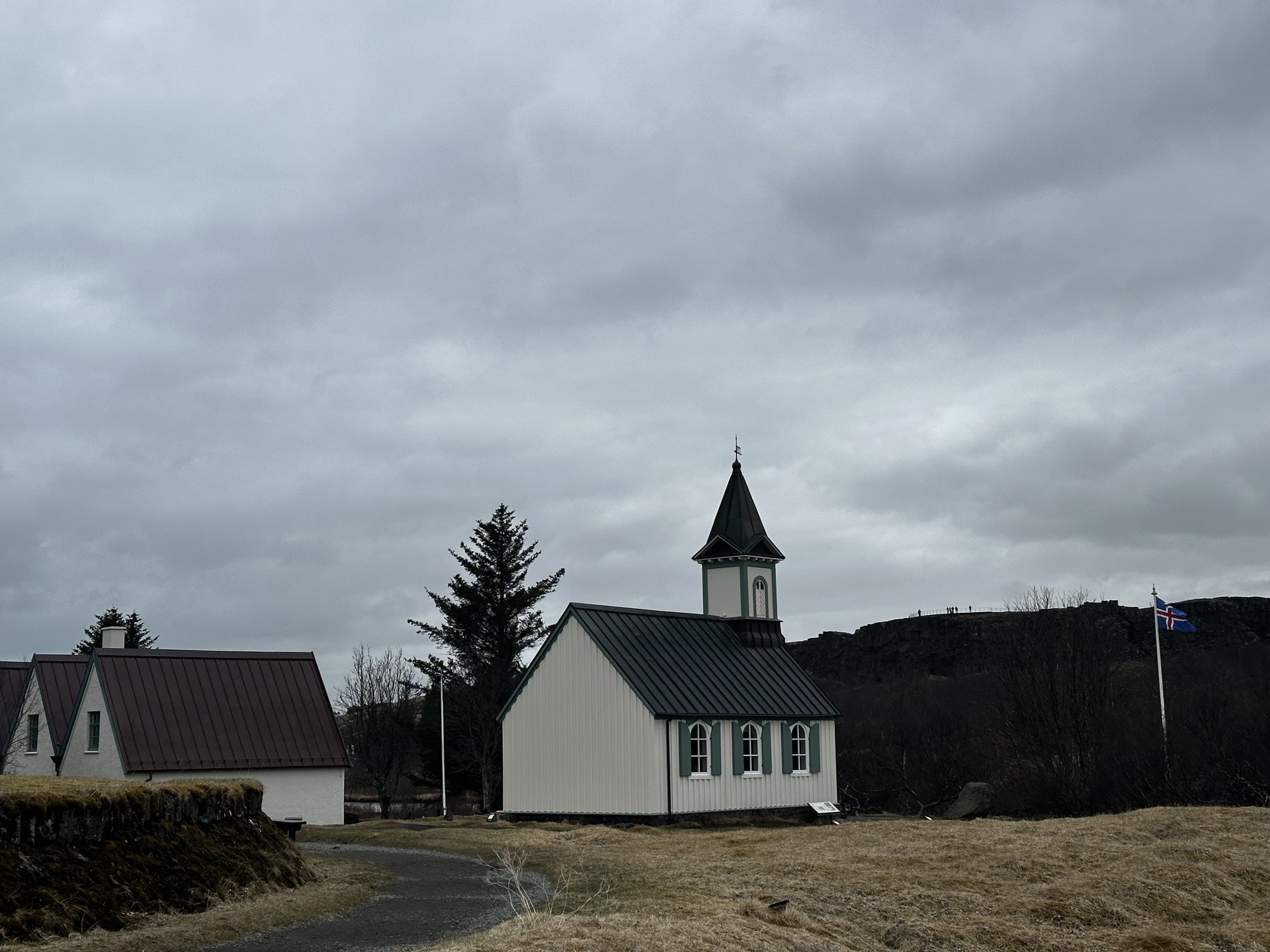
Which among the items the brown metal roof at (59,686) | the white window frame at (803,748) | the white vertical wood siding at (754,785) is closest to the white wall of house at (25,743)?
the brown metal roof at (59,686)

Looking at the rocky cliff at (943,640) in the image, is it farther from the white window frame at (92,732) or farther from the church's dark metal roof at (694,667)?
the white window frame at (92,732)

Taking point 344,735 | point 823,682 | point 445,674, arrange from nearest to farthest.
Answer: point 445,674 → point 344,735 → point 823,682

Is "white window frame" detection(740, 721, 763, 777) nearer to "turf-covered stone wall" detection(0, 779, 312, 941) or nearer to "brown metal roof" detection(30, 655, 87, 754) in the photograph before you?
"brown metal roof" detection(30, 655, 87, 754)

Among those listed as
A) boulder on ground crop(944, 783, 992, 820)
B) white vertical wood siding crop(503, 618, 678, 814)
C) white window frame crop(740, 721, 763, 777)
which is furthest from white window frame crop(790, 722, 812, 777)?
white vertical wood siding crop(503, 618, 678, 814)

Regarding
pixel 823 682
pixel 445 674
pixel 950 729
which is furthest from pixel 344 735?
pixel 823 682

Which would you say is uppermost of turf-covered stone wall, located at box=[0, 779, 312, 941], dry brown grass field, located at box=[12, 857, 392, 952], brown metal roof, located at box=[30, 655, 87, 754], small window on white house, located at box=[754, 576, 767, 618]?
small window on white house, located at box=[754, 576, 767, 618]

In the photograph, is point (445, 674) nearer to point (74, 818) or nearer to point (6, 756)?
point (6, 756)

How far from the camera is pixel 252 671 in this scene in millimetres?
36000

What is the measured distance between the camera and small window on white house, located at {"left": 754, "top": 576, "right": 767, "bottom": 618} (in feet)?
136

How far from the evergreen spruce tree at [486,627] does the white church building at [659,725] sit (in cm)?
2284

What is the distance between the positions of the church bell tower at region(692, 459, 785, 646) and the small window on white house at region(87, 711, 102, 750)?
18.4 meters

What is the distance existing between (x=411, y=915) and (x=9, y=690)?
32834mm

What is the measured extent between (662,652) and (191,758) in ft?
42.1

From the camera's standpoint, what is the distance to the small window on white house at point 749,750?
36.6 metres
